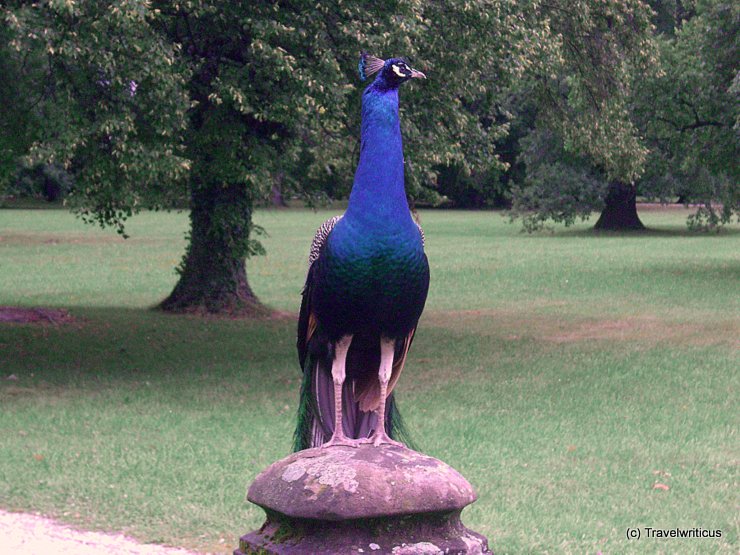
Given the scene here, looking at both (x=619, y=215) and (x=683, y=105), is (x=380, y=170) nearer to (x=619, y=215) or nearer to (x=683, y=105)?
(x=683, y=105)

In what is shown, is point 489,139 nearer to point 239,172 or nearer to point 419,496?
point 239,172

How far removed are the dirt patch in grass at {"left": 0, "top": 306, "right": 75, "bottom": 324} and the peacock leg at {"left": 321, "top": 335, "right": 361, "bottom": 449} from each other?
12.4 m

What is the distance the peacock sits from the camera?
507 cm

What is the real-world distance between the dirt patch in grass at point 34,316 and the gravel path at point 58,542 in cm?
991

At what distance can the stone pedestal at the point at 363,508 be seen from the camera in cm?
463

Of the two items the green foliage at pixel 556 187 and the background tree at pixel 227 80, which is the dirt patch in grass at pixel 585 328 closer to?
the background tree at pixel 227 80

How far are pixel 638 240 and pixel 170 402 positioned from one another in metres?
31.0

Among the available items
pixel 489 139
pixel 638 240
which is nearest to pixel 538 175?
pixel 638 240

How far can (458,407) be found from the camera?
11.3 meters

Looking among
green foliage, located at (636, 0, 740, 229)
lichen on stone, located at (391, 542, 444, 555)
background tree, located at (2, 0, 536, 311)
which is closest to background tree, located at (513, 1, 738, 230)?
green foliage, located at (636, 0, 740, 229)

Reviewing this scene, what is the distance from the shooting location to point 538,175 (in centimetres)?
4250

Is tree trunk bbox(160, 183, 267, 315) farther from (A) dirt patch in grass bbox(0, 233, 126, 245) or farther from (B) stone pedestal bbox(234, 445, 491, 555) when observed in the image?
(A) dirt patch in grass bbox(0, 233, 126, 245)

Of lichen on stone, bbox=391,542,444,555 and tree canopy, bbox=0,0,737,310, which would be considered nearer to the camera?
lichen on stone, bbox=391,542,444,555

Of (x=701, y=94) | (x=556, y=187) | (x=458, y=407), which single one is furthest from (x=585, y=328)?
(x=556, y=187)
